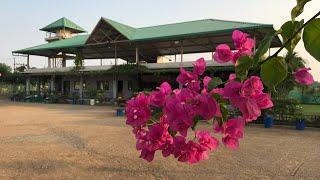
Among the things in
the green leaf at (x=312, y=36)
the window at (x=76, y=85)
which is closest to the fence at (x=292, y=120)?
the green leaf at (x=312, y=36)

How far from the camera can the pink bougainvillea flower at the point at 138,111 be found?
1.27 m

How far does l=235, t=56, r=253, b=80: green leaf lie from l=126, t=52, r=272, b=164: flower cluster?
0.02 metres

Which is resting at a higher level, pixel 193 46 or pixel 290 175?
pixel 193 46

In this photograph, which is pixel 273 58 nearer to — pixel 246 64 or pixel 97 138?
pixel 246 64

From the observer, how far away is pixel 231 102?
39.6 inches

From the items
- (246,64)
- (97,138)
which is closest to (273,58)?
(246,64)

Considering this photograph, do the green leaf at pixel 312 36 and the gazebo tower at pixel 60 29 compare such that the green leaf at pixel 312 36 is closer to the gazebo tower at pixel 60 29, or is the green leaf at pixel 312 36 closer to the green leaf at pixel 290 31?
the green leaf at pixel 290 31

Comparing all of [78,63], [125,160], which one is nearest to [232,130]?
[125,160]

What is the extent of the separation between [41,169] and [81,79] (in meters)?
30.6

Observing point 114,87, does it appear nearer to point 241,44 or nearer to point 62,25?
point 62,25

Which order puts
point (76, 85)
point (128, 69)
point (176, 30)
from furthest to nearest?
point (76, 85) < point (176, 30) < point (128, 69)

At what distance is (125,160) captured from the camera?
31.2 feet

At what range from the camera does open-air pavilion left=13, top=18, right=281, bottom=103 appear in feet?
103

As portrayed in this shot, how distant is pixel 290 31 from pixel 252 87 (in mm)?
159
